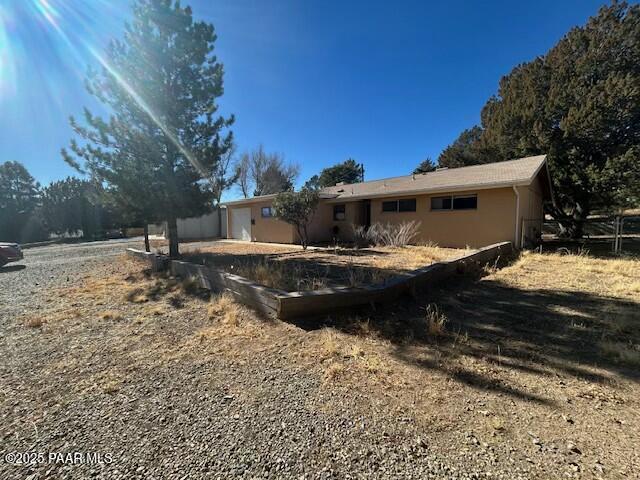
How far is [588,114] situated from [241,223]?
19.0 meters

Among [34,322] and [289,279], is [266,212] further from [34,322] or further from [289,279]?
[34,322]

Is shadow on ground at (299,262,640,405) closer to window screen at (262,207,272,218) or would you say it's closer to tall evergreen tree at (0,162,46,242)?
window screen at (262,207,272,218)

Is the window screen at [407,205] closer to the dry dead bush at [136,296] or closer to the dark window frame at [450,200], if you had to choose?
the dark window frame at [450,200]

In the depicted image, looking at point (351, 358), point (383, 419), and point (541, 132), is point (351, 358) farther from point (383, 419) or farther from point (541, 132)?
point (541, 132)

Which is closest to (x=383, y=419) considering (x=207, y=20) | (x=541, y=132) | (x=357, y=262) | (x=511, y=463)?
(x=511, y=463)

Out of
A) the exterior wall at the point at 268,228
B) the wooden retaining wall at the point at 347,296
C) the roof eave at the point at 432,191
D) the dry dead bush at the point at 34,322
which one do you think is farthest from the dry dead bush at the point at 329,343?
the exterior wall at the point at 268,228

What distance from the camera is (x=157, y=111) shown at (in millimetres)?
7934

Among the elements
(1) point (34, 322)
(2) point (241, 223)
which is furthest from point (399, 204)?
(1) point (34, 322)

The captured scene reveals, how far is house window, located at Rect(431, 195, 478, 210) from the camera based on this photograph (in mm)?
10633

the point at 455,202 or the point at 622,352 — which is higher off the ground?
the point at 455,202

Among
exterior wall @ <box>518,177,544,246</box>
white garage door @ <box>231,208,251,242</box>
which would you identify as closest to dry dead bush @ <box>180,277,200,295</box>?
white garage door @ <box>231,208,251,242</box>

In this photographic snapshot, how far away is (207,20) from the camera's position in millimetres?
8078

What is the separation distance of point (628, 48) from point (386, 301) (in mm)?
20173

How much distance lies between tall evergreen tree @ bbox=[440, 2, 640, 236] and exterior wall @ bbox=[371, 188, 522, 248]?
793 cm
